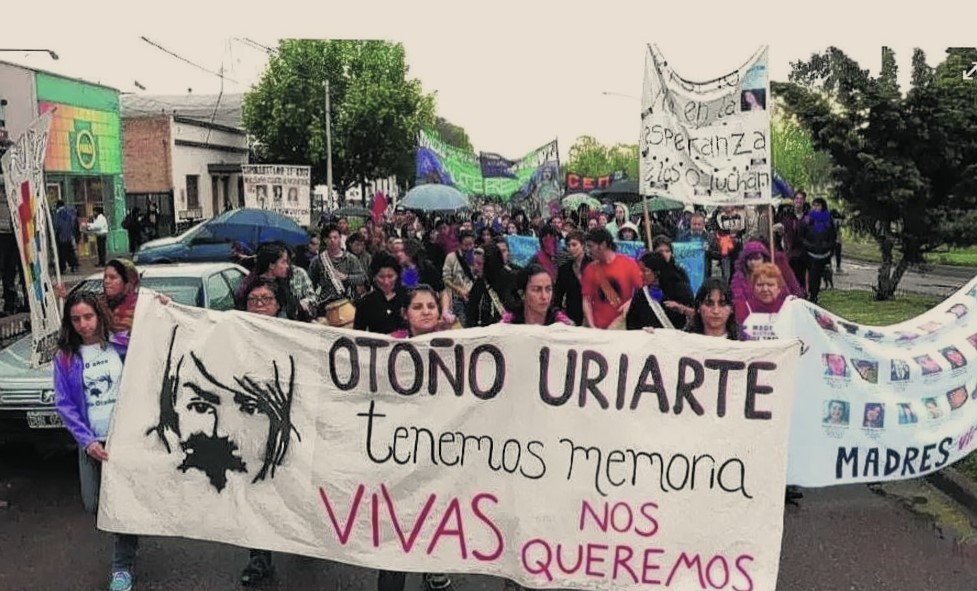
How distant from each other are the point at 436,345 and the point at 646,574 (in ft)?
4.41

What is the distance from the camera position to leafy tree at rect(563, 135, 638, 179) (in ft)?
319

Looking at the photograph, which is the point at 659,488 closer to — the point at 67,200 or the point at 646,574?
the point at 646,574

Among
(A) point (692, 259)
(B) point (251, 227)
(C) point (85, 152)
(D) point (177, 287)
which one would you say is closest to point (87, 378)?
(D) point (177, 287)

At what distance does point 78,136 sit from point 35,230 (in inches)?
865

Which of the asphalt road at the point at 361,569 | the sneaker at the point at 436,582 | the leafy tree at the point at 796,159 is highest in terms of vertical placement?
the leafy tree at the point at 796,159

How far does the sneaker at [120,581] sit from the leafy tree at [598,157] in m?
90.8

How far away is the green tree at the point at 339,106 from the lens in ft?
166

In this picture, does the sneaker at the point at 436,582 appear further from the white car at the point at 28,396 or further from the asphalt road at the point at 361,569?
the white car at the point at 28,396

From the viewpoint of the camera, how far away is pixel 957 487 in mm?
6414

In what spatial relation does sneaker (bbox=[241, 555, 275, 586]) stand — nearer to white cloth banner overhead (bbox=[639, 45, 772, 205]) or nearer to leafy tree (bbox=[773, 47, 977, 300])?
white cloth banner overhead (bbox=[639, 45, 772, 205])

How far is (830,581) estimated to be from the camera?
4.98 m

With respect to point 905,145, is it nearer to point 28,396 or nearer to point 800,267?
point 800,267

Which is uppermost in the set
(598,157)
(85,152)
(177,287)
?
(598,157)

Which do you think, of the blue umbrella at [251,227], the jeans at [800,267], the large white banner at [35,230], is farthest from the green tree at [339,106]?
the large white banner at [35,230]
